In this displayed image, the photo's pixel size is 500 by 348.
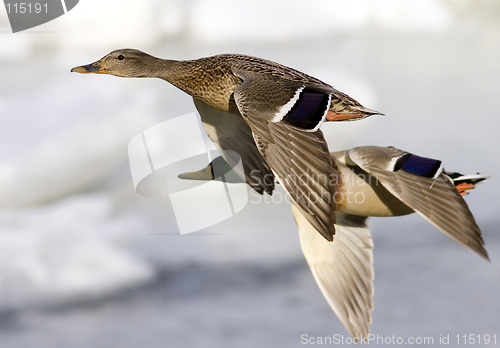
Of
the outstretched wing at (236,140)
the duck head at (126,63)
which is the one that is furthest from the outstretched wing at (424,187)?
the duck head at (126,63)

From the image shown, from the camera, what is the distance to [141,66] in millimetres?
3350

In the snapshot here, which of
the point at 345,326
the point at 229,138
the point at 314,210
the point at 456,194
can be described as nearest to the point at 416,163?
the point at 456,194

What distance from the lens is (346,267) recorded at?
3029mm

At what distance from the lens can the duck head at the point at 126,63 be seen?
3.34m

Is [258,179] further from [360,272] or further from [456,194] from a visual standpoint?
[456,194]

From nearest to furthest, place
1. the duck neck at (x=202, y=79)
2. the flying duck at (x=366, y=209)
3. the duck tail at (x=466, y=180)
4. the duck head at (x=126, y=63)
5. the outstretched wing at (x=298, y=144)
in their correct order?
the outstretched wing at (x=298, y=144), the flying duck at (x=366, y=209), the duck tail at (x=466, y=180), the duck neck at (x=202, y=79), the duck head at (x=126, y=63)

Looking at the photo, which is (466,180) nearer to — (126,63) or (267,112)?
(267,112)

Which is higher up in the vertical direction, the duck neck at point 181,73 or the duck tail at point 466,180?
the duck neck at point 181,73

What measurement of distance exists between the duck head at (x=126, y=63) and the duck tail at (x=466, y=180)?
159cm

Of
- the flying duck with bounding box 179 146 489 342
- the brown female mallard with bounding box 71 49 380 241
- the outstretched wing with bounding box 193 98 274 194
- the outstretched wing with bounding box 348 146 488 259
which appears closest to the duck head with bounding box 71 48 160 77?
the brown female mallard with bounding box 71 49 380 241

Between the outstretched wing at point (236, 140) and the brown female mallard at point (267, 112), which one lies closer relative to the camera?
the brown female mallard at point (267, 112)

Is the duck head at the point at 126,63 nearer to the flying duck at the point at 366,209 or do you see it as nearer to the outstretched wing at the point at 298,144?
the flying duck at the point at 366,209

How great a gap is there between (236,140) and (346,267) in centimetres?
86

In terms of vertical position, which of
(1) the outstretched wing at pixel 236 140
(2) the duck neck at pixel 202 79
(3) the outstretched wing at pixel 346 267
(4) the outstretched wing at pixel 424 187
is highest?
(2) the duck neck at pixel 202 79
